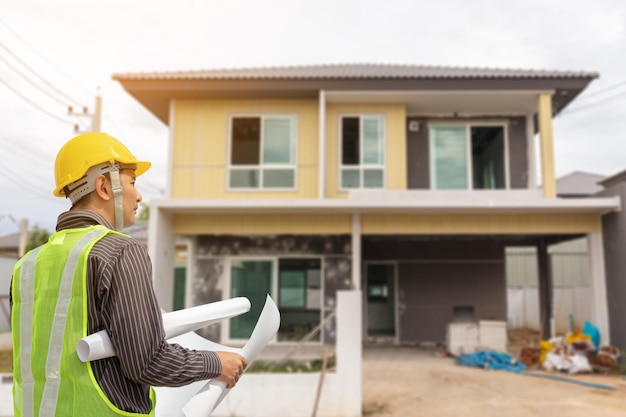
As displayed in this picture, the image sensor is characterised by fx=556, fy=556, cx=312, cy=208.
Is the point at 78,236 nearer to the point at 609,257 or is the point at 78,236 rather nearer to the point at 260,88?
the point at 260,88

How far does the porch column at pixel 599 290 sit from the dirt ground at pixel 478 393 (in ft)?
5.17

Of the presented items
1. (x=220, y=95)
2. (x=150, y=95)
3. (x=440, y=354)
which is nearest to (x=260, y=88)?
(x=220, y=95)

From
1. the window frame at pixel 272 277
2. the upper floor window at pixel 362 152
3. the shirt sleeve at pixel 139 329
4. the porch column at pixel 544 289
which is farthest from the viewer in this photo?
the porch column at pixel 544 289

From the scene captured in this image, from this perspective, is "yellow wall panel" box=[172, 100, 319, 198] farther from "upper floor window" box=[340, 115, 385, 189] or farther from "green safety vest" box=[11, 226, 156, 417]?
"green safety vest" box=[11, 226, 156, 417]

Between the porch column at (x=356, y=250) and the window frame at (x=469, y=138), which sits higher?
the window frame at (x=469, y=138)

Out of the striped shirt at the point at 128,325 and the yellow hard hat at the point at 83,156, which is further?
the yellow hard hat at the point at 83,156

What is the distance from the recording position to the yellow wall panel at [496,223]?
38.9 feet

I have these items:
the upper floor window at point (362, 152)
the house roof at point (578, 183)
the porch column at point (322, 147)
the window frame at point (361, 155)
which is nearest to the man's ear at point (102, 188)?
the porch column at point (322, 147)

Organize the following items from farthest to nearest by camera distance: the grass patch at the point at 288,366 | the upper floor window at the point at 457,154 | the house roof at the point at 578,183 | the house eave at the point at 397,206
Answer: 1. the house roof at the point at 578,183
2. the upper floor window at the point at 457,154
3. the house eave at the point at 397,206
4. the grass patch at the point at 288,366

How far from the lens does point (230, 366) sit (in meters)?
1.61

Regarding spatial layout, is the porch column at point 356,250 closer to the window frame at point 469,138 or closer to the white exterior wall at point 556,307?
the window frame at point 469,138

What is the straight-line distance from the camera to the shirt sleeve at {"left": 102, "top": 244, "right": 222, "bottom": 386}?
138cm

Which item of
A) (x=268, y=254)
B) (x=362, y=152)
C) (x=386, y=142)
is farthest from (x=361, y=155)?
(x=268, y=254)

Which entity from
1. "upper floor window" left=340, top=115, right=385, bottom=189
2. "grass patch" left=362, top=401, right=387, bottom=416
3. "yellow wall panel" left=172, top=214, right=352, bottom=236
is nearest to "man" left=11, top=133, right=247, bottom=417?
"grass patch" left=362, top=401, right=387, bottom=416
